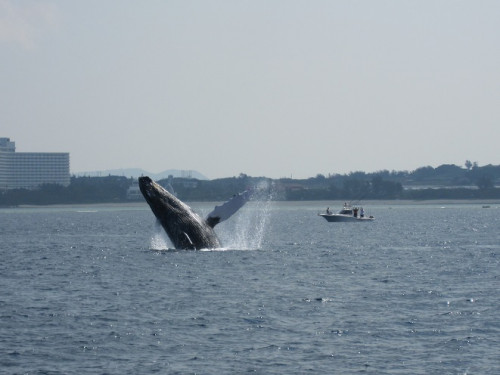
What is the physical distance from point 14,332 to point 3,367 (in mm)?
4492

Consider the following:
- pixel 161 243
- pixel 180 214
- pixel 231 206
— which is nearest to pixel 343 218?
pixel 161 243

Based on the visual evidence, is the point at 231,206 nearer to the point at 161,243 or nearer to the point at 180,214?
the point at 180,214

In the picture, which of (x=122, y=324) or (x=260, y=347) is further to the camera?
(x=122, y=324)

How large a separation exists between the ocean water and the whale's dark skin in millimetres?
1394

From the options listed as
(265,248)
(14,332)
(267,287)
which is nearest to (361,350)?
(14,332)

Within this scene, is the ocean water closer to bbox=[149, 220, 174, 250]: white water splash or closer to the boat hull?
bbox=[149, 220, 174, 250]: white water splash

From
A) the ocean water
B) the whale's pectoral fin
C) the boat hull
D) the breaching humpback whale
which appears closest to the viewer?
the ocean water

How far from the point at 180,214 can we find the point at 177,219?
34cm

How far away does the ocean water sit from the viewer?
82.6 feet

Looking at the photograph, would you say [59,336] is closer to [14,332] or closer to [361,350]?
[14,332]

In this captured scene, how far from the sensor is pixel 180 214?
139 ft

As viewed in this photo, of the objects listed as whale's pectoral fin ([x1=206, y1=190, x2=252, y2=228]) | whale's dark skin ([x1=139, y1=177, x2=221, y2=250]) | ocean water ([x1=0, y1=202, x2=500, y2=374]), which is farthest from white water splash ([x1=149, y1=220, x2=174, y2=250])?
whale's pectoral fin ([x1=206, y1=190, x2=252, y2=228])

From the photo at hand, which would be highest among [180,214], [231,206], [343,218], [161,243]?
[231,206]

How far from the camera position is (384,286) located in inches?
1571
